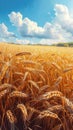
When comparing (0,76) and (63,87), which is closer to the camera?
(0,76)

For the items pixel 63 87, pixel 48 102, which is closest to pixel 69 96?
pixel 63 87

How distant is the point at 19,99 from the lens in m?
2.71

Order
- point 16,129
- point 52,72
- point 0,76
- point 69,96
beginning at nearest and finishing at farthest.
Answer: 1. point 16,129
2. point 0,76
3. point 69,96
4. point 52,72

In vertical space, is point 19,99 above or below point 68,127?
above

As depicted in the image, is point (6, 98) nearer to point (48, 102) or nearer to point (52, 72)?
point (48, 102)

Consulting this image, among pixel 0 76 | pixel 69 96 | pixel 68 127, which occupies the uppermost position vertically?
pixel 0 76

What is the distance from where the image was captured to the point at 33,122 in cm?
258

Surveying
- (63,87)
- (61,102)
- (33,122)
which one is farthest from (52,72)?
(33,122)

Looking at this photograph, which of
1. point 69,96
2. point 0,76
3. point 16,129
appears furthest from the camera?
point 69,96

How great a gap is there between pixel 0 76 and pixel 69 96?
653 millimetres

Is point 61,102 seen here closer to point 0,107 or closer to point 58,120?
point 58,120

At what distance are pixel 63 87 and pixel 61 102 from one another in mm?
222

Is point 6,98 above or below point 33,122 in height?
above

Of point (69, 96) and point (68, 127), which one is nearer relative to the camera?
point (68, 127)
